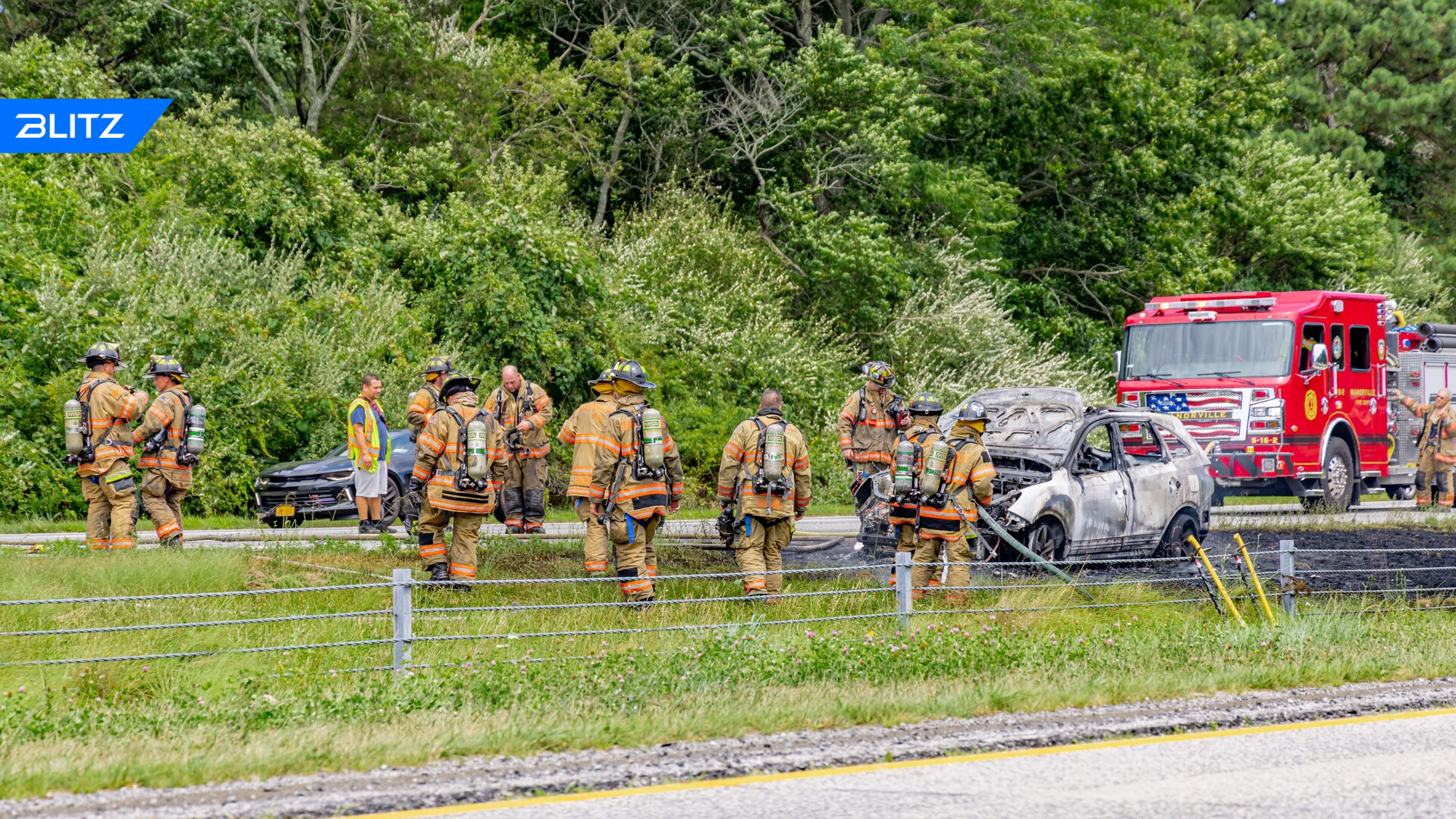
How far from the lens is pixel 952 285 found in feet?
94.2

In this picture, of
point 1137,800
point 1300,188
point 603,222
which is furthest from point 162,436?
point 1300,188

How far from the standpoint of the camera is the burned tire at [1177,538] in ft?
47.1

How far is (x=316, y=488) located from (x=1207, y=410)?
11842 mm

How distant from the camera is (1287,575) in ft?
37.5

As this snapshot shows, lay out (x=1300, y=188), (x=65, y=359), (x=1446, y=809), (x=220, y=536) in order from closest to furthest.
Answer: (x=1446, y=809), (x=220, y=536), (x=65, y=359), (x=1300, y=188)

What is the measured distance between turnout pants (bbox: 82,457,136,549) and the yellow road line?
8.84 m

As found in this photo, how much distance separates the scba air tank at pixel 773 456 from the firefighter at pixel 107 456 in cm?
628

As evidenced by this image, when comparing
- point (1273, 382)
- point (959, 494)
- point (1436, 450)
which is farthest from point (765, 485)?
point (1436, 450)

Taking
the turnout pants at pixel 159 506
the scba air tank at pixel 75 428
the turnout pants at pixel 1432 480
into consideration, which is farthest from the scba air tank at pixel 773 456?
the turnout pants at pixel 1432 480

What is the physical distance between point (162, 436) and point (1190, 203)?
83.0 ft

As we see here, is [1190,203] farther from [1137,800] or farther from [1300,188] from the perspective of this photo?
[1137,800]

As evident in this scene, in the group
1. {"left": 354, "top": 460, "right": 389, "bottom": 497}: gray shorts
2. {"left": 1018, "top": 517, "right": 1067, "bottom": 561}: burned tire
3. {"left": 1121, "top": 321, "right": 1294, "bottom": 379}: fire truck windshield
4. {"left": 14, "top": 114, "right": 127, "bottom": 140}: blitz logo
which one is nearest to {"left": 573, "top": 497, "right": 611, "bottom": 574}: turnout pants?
{"left": 1018, "top": 517, "right": 1067, "bottom": 561}: burned tire

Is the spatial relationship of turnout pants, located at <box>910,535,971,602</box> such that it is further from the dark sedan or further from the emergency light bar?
the emergency light bar

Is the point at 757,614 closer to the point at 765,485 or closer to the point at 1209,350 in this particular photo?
the point at 765,485
